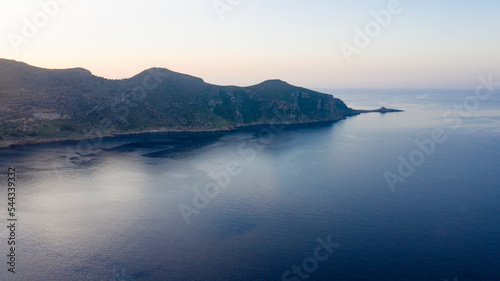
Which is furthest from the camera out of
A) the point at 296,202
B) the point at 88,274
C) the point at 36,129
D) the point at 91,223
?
the point at 36,129

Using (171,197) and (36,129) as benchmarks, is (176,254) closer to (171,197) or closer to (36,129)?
(171,197)

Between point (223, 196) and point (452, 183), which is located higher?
point (452, 183)

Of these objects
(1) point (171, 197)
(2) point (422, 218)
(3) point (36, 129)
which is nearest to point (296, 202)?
(2) point (422, 218)

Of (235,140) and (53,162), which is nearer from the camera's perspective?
(53,162)

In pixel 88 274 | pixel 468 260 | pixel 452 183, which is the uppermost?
pixel 452 183

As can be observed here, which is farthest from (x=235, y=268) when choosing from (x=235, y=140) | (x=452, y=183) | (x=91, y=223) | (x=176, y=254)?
(x=235, y=140)

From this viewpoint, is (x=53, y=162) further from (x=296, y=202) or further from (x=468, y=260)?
(x=468, y=260)

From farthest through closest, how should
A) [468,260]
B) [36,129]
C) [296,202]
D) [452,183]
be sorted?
[36,129] → [452,183] → [296,202] → [468,260]
